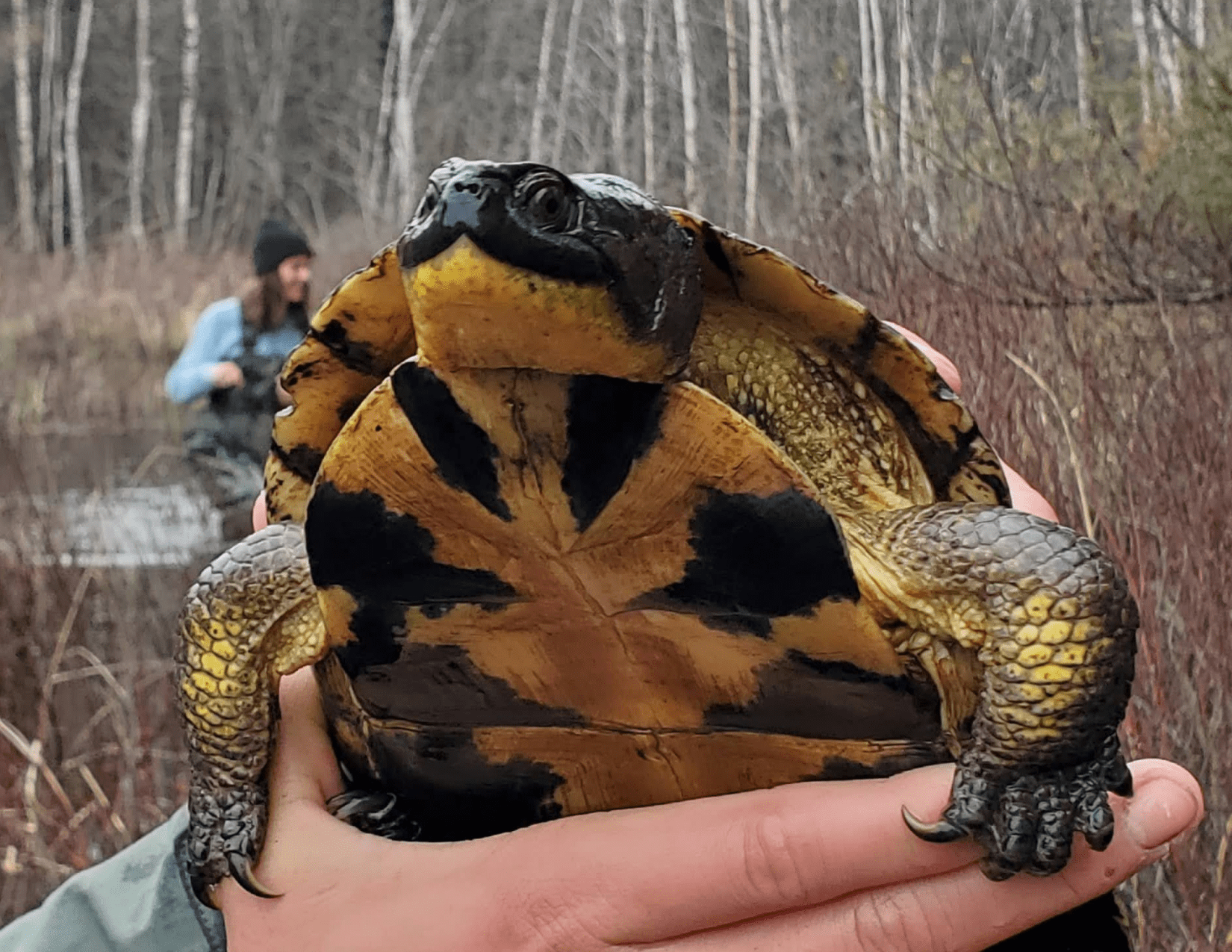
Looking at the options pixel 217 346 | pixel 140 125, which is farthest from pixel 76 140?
pixel 217 346

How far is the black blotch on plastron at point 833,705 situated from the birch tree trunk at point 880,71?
124 cm

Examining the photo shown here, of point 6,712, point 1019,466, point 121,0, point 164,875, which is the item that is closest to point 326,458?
point 164,875

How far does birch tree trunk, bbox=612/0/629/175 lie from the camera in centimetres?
388

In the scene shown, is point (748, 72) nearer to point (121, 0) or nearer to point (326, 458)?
point (326, 458)

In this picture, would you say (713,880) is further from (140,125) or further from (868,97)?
(140,125)

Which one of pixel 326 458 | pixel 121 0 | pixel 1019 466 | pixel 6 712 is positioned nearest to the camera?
pixel 326 458

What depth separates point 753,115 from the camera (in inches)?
112

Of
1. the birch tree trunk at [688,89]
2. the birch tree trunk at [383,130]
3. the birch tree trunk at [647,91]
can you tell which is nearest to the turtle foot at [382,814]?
the birch tree trunk at [688,89]

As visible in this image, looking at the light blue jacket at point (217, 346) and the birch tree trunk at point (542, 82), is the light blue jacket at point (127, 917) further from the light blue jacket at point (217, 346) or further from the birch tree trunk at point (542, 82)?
the birch tree trunk at point (542, 82)

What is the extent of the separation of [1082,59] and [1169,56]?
0.13 metres

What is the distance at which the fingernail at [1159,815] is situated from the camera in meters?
0.78

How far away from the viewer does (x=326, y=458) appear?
0.77 m

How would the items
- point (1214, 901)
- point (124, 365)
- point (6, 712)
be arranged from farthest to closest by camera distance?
point (124, 365), point (6, 712), point (1214, 901)

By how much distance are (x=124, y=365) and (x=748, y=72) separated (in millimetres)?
5814
